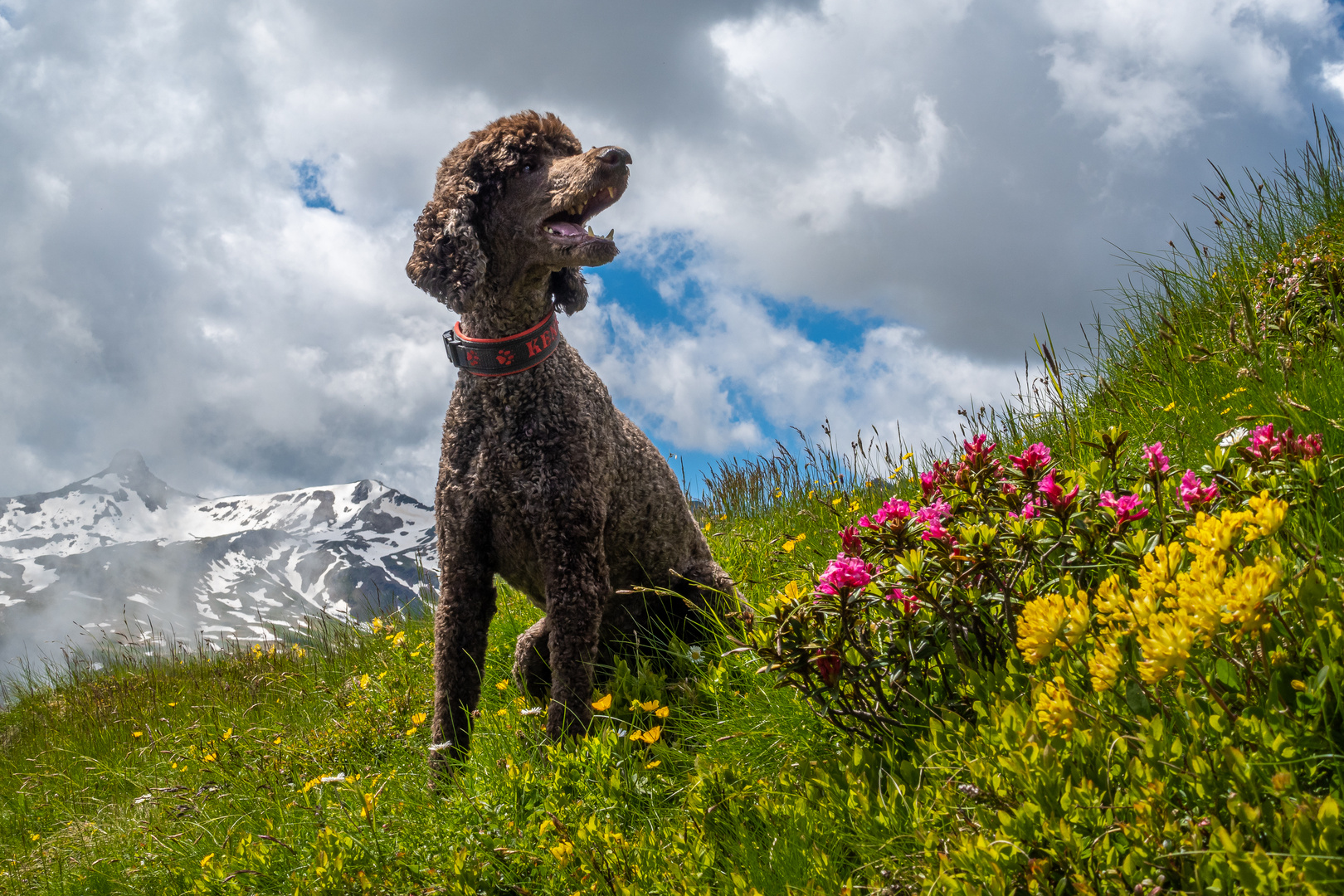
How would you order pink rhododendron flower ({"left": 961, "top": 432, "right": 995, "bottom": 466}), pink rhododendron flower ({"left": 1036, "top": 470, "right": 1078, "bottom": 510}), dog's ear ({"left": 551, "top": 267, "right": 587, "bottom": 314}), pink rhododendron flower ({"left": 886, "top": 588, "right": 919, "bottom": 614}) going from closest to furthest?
pink rhododendron flower ({"left": 1036, "top": 470, "right": 1078, "bottom": 510}), pink rhododendron flower ({"left": 886, "top": 588, "right": 919, "bottom": 614}), pink rhododendron flower ({"left": 961, "top": 432, "right": 995, "bottom": 466}), dog's ear ({"left": 551, "top": 267, "right": 587, "bottom": 314})

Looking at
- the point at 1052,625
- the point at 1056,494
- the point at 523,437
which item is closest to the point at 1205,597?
the point at 1052,625

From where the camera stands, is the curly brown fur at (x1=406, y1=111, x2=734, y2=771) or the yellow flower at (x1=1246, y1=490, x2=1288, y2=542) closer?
the yellow flower at (x1=1246, y1=490, x2=1288, y2=542)

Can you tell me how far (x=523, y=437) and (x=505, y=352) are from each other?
45 cm

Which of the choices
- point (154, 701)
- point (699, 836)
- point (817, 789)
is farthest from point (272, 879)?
point (154, 701)

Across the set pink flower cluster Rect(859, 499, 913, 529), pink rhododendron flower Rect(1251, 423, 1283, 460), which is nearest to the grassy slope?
pink rhododendron flower Rect(1251, 423, 1283, 460)

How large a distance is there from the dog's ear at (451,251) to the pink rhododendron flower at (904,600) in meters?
2.47

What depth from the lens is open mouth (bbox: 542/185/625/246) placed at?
3.61 metres

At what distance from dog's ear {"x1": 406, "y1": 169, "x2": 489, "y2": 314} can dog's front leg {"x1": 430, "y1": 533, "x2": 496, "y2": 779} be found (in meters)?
1.22

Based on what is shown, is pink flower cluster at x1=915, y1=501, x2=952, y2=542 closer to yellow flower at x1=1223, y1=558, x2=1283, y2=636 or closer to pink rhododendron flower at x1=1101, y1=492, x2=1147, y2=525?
pink rhododendron flower at x1=1101, y1=492, x2=1147, y2=525

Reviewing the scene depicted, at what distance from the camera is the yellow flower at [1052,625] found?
1593mm

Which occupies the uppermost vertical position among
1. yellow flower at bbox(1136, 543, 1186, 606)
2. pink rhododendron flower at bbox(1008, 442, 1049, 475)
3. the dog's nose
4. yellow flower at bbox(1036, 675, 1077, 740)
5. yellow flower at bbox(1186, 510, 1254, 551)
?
the dog's nose

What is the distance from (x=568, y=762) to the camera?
9.47 feet

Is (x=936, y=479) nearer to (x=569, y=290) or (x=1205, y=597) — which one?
(x=1205, y=597)

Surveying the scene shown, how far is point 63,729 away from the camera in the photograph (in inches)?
310
